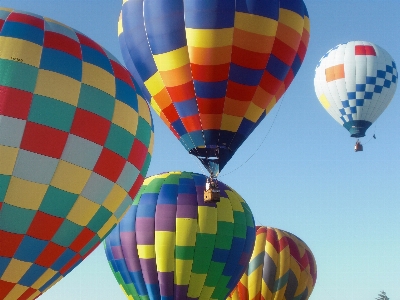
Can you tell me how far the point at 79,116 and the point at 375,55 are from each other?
45.2 ft

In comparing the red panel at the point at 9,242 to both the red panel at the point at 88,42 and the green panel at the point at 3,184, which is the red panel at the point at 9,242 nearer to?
the green panel at the point at 3,184

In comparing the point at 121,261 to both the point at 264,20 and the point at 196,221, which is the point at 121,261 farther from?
the point at 264,20

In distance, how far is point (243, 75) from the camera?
1346cm

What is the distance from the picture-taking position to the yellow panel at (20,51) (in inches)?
353

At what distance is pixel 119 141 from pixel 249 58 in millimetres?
4548

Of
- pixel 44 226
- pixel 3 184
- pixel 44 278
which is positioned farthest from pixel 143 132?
pixel 44 278

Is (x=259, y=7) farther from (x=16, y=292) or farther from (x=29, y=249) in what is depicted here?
(x=16, y=292)

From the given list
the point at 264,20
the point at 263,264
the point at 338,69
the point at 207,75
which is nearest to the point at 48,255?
the point at 207,75

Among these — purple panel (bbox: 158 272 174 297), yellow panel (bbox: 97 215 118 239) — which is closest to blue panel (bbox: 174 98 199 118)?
purple panel (bbox: 158 272 174 297)

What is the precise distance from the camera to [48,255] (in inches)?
360

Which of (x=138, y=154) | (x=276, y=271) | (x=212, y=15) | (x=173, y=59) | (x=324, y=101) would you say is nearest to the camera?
(x=138, y=154)

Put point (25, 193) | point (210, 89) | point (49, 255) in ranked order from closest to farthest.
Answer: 1. point (25, 193)
2. point (49, 255)
3. point (210, 89)

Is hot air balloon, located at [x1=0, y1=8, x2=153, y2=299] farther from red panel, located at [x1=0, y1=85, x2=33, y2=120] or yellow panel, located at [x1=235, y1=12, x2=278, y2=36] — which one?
yellow panel, located at [x1=235, y1=12, x2=278, y2=36]

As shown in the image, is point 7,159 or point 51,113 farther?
point 51,113
